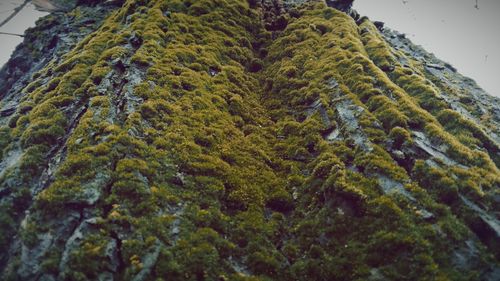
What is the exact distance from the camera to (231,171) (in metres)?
18.9

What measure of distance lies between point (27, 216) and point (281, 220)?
11.9 meters

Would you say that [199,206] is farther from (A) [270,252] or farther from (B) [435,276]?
(B) [435,276]

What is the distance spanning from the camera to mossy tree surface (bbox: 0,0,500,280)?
13.8 meters

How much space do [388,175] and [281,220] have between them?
6165 mm

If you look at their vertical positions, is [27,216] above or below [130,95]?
below

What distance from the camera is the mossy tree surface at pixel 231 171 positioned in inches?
542

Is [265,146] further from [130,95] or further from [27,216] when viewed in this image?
[27,216]

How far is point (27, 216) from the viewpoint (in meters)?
14.4

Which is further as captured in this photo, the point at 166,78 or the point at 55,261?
the point at 166,78

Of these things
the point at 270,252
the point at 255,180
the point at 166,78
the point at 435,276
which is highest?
the point at 166,78

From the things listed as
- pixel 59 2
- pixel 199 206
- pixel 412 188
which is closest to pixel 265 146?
pixel 199 206

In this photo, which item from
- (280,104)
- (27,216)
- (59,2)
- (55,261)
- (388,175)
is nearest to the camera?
(55,261)

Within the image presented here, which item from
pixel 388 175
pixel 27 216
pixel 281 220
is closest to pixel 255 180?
pixel 281 220

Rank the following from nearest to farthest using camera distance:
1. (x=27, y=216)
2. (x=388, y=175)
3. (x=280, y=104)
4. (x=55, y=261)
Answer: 1. (x=55, y=261)
2. (x=27, y=216)
3. (x=388, y=175)
4. (x=280, y=104)
